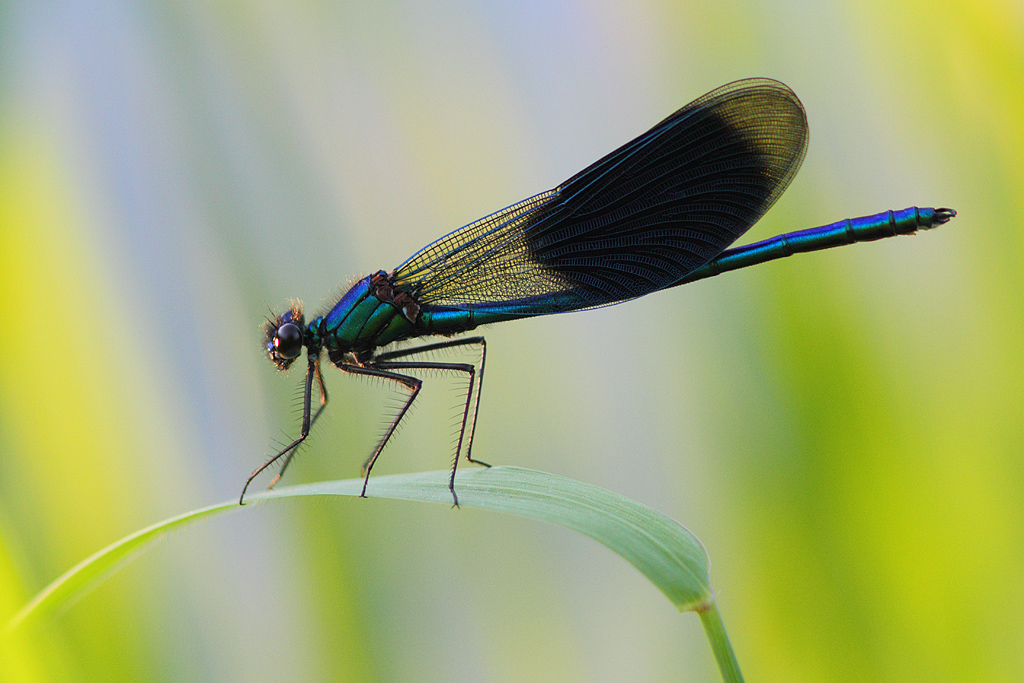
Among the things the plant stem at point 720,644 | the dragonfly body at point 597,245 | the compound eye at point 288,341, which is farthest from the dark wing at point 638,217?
the plant stem at point 720,644

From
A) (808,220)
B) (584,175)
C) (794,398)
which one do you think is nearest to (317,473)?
(584,175)

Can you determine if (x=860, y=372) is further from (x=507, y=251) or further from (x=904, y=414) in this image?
(x=507, y=251)

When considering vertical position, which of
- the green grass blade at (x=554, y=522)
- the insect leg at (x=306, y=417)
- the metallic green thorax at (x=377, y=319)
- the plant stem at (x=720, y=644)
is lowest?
the plant stem at (x=720, y=644)

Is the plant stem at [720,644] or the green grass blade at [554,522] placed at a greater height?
the green grass blade at [554,522]

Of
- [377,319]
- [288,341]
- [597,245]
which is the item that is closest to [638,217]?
[597,245]

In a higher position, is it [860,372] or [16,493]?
[16,493]

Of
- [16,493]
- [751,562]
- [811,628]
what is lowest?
[811,628]

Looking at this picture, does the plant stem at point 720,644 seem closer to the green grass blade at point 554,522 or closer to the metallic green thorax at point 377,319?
the green grass blade at point 554,522

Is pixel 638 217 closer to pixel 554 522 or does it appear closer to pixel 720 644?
pixel 554 522
